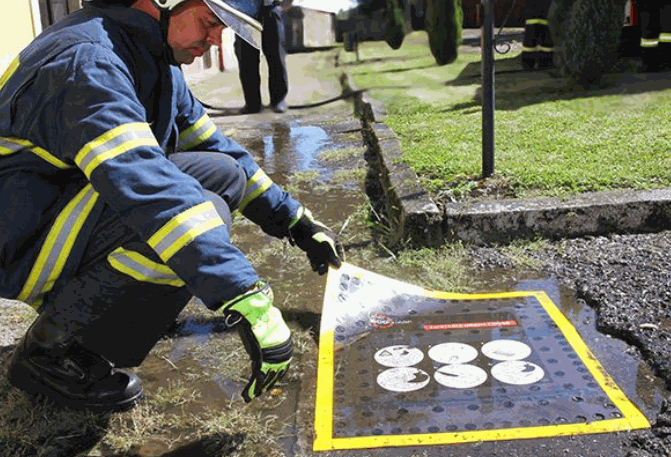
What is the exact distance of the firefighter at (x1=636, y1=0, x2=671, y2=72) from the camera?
755 cm

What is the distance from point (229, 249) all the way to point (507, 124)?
12.6ft

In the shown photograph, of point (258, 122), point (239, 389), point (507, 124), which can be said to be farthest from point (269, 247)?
point (258, 122)

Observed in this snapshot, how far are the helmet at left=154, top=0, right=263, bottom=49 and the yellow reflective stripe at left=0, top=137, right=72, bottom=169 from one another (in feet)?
1.71

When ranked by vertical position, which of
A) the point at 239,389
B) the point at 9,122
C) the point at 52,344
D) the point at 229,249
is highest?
the point at 9,122

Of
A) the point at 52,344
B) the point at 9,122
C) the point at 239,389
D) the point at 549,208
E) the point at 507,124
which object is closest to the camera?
the point at 9,122

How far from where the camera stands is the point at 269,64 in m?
8.04

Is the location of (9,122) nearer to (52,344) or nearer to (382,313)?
(52,344)

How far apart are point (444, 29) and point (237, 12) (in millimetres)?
8983

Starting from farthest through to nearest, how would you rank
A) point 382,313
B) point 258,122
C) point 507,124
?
point 258,122 < point 507,124 < point 382,313

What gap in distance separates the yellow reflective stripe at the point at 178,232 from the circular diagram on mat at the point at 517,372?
3.40 ft

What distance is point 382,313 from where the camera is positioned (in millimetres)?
2832

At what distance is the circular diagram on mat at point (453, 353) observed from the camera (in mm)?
2459

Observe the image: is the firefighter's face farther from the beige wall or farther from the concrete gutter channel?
the beige wall

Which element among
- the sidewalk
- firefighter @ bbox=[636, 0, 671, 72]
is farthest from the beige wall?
firefighter @ bbox=[636, 0, 671, 72]
